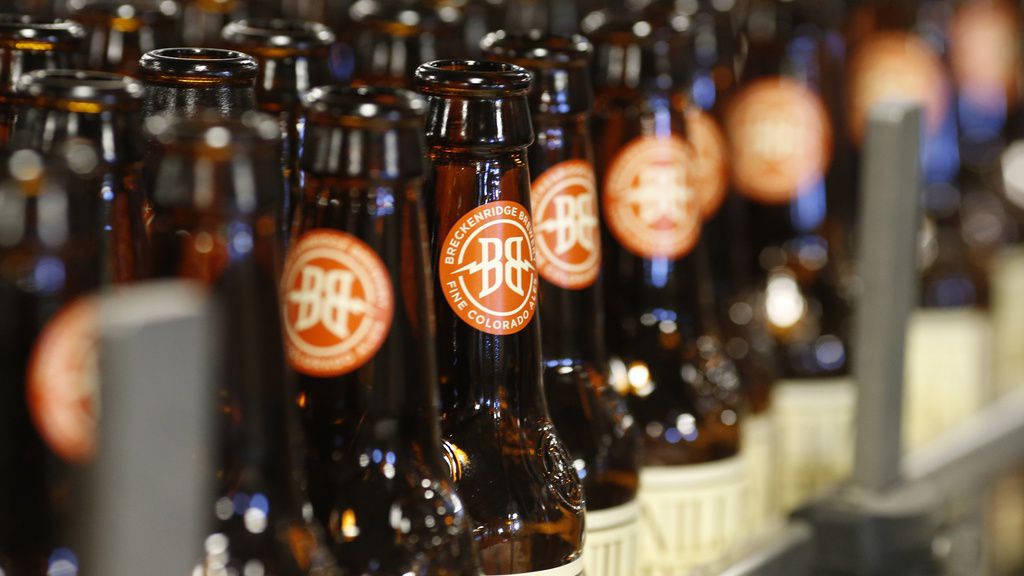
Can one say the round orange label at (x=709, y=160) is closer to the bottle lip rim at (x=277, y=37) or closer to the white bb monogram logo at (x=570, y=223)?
the white bb monogram logo at (x=570, y=223)

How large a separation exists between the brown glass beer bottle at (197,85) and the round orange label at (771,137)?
757mm

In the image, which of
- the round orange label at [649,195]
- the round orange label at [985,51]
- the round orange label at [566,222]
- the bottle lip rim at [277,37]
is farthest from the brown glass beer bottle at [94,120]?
the round orange label at [985,51]

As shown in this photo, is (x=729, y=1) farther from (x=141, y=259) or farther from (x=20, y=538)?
(x=20, y=538)

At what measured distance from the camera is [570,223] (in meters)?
0.91

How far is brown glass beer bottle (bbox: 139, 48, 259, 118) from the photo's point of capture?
0.74 m

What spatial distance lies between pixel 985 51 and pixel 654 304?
106cm

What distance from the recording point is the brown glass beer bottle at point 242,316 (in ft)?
1.82

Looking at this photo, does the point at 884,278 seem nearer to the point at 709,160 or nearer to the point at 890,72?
the point at 709,160

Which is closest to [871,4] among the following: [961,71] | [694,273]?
[961,71]

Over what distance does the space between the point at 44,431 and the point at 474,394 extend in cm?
30

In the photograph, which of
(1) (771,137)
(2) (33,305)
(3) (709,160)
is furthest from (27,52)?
(1) (771,137)

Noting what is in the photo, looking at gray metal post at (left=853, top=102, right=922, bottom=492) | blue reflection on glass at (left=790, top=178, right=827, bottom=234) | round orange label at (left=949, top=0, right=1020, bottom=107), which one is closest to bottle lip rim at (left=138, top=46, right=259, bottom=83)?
gray metal post at (left=853, top=102, right=922, bottom=492)

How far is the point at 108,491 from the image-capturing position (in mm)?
488

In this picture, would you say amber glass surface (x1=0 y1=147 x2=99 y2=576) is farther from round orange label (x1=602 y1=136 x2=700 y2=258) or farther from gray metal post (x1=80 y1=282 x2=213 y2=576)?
round orange label (x1=602 y1=136 x2=700 y2=258)
